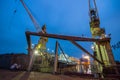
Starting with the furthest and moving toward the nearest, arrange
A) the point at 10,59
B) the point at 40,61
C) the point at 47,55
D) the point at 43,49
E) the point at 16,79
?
1. the point at 43,49
2. the point at 47,55
3. the point at 40,61
4. the point at 10,59
5. the point at 16,79

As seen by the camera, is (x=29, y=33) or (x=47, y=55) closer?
(x=29, y=33)

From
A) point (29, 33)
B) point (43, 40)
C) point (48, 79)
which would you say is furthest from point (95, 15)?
point (48, 79)

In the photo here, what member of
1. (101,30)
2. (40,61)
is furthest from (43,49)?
(101,30)

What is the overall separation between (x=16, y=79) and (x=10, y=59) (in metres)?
21.4

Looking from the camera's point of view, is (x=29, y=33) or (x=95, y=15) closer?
(x=29, y=33)

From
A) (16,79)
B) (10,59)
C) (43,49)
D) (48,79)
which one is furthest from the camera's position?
(43,49)

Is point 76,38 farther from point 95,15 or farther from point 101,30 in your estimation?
point 95,15

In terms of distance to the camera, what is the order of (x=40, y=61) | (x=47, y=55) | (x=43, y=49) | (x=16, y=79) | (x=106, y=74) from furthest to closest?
(x=43, y=49) < (x=47, y=55) < (x=40, y=61) < (x=106, y=74) < (x=16, y=79)

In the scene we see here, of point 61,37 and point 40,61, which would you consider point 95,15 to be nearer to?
point 40,61

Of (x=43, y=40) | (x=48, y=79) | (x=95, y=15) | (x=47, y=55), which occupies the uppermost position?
(x=95, y=15)

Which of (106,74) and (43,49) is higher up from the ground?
(43,49)

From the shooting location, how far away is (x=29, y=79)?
31.7 ft

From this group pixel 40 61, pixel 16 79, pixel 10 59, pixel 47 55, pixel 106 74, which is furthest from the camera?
pixel 47 55

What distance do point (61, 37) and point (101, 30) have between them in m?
25.8
